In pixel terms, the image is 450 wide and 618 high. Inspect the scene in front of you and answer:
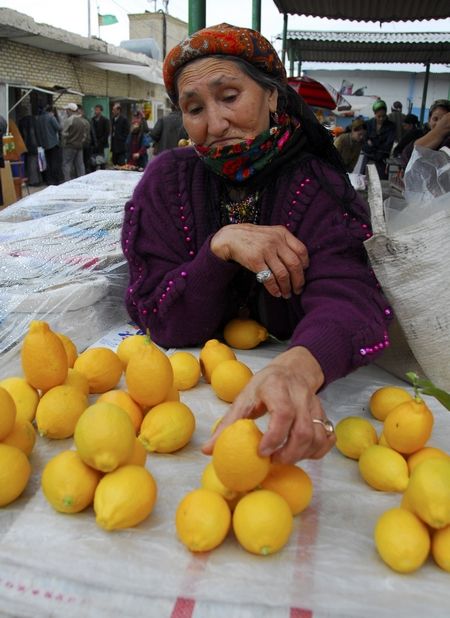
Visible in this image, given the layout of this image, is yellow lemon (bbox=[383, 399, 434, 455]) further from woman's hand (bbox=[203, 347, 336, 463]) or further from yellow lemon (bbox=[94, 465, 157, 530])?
yellow lemon (bbox=[94, 465, 157, 530])

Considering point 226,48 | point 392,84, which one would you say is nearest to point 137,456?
point 226,48

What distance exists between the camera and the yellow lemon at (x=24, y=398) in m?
1.24

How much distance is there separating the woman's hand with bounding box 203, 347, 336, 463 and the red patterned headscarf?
1.00m

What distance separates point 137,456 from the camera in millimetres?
1029

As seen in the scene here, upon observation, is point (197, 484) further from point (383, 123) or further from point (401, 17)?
point (383, 123)

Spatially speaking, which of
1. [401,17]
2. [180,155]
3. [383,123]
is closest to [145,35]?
[383,123]

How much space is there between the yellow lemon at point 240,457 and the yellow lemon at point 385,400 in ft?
1.76

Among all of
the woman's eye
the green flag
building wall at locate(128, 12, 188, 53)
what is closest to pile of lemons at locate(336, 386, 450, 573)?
the woman's eye

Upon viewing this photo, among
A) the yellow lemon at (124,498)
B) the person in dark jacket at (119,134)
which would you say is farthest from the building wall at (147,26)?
the yellow lemon at (124,498)

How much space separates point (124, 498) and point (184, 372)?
609 millimetres

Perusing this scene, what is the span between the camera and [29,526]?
36.3 inches

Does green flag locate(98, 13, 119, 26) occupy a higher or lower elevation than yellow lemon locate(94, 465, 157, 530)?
higher

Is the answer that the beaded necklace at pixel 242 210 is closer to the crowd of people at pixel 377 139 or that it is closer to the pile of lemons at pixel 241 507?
the pile of lemons at pixel 241 507

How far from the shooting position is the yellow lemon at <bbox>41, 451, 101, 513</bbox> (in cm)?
92
